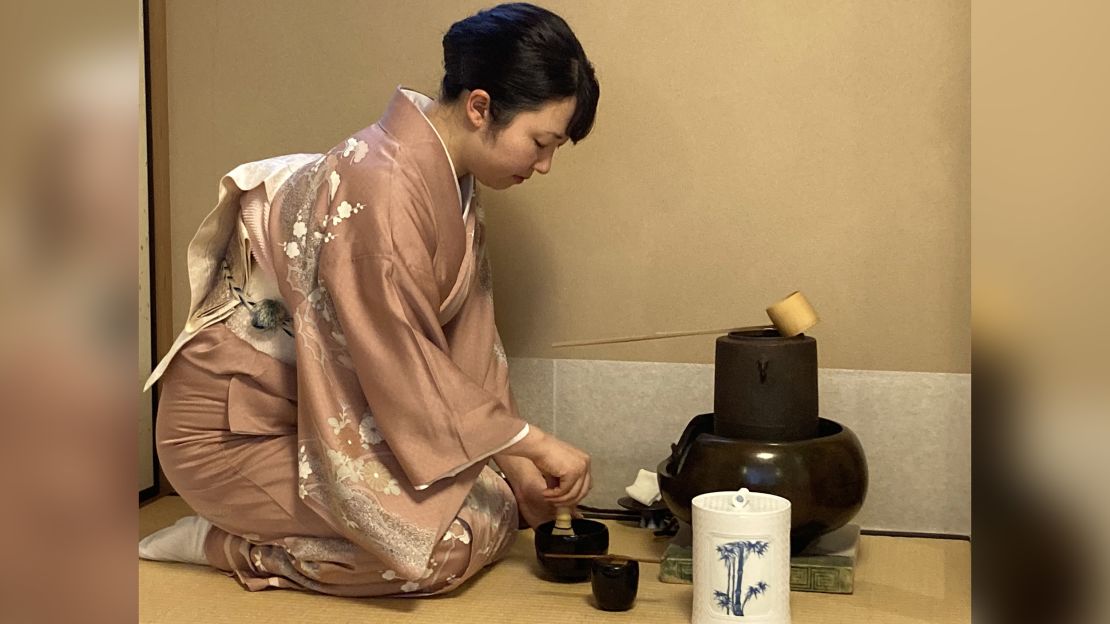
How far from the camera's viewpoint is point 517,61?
2346mm

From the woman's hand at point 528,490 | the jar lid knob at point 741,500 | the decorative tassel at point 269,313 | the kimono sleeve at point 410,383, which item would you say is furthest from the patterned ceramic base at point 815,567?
the decorative tassel at point 269,313

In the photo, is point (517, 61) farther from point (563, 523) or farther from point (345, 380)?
point (563, 523)

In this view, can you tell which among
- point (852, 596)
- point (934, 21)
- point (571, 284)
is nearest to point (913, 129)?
point (934, 21)

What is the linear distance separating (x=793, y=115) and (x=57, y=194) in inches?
111

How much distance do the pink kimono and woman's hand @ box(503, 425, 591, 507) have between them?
0.05 meters

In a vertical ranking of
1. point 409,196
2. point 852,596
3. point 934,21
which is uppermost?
point 934,21

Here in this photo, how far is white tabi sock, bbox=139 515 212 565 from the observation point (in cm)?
258

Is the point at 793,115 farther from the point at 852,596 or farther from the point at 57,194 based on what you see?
the point at 57,194

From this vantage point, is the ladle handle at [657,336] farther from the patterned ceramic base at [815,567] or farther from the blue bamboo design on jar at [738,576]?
the blue bamboo design on jar at [738,576]

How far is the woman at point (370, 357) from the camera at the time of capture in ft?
7.38

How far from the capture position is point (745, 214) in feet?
9.61

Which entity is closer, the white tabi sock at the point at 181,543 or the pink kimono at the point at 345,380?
the pink kimono at the point at 345,380

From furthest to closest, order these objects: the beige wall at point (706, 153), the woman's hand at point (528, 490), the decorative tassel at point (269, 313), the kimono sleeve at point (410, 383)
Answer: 1. the beige wall at point (706, 153)
2. the woman's hand at point (528, 490)
3. the decorative tassel at point (269, 313)
4. the kimono sleeve at point (410, 383)

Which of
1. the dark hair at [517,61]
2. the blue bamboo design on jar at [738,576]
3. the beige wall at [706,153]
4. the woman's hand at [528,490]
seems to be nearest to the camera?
the blue bamboo design on jar at [738,576]
